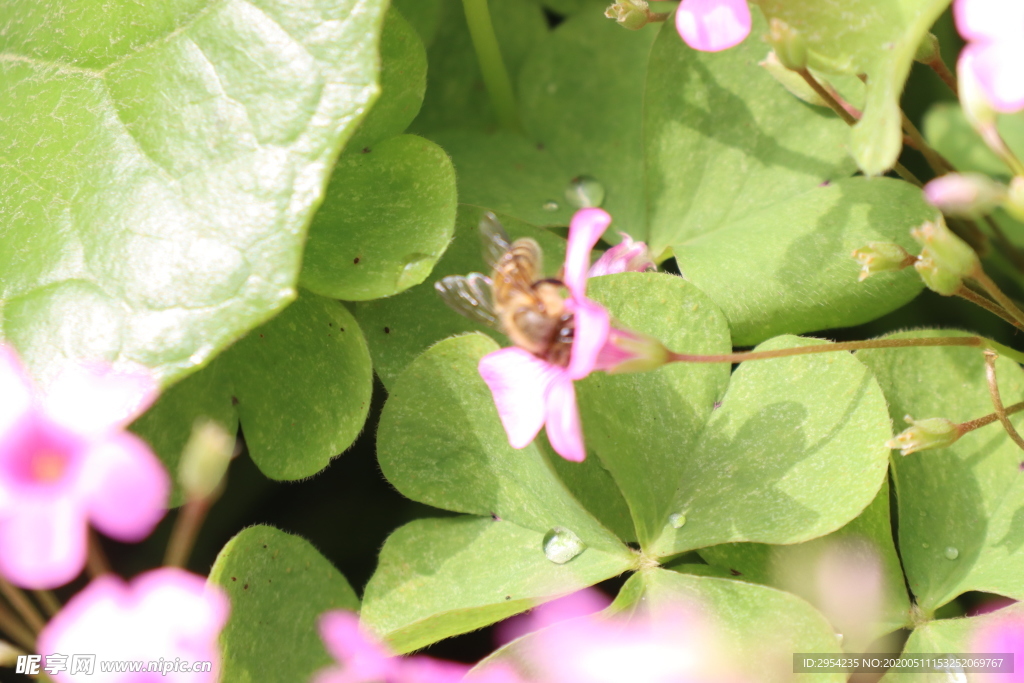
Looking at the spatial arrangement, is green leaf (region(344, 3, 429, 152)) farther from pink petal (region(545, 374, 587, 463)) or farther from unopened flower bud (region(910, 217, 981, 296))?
unopened flower bud (region(910, 217, 981, 296))

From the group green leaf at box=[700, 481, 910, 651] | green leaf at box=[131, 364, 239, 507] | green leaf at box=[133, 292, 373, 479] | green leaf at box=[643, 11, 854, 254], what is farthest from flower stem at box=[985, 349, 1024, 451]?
green leaf at box=[131, 364, 239, 507]

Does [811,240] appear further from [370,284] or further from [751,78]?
[370,284]

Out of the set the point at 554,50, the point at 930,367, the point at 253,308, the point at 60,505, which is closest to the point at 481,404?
the point at 253,308

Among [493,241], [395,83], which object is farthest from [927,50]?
[395,83]

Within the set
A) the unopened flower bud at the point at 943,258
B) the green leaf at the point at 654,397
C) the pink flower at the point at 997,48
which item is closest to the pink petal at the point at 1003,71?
the pink flower at the point at 997,48

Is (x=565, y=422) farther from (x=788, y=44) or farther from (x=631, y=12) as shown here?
(x=631, y=12)
